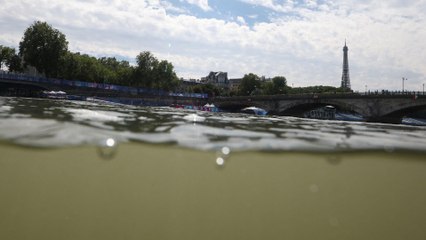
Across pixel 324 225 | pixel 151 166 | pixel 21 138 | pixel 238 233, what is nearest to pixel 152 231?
pixel 238 233

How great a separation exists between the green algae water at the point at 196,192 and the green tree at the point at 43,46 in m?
72.3

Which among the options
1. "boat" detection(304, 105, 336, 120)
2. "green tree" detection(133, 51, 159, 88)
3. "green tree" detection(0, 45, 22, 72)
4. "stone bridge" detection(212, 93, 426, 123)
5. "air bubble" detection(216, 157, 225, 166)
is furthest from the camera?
"boat" detection(304, 105, 336, 120)

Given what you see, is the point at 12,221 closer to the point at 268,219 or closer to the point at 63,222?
the point at 63,222

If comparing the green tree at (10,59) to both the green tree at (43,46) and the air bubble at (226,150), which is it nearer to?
the green tree at (43,46)

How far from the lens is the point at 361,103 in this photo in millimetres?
60844

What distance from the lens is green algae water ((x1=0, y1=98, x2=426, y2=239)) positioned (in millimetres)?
2559

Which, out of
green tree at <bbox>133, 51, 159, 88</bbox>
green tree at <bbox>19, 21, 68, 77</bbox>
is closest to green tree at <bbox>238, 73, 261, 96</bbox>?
green tree at <bbox>133, 51, 159, 88</bbox>

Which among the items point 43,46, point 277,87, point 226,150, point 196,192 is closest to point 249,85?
point 277,87

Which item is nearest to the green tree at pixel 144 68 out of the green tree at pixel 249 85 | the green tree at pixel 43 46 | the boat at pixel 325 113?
the green tree at pixel 43 46

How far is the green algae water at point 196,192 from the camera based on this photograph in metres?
2.56

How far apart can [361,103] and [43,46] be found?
60253 mm

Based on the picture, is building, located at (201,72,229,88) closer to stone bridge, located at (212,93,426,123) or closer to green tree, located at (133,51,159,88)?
green tree, located at (133,51,159,88)

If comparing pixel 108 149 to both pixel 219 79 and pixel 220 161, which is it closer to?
pixel 220 161

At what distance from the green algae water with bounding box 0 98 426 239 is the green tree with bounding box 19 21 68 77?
7235 cm
